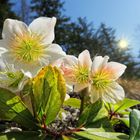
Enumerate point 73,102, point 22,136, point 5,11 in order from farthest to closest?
point 5,11 < point 73,102 < point 22,136

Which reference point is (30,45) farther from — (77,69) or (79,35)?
(79,35)

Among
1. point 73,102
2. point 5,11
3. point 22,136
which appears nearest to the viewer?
point 22,136

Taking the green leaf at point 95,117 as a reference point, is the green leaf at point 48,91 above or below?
above

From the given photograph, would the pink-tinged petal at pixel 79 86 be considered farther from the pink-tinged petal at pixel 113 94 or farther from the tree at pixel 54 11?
the tree at pixel 54 11

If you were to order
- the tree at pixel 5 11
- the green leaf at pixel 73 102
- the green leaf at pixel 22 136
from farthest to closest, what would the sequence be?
the tree at pixel 5 11 < the green leaf at pixel 73 102 < the green leaf at pixel 22 136

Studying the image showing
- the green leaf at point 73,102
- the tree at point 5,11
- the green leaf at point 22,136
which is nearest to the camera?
the green leaf at point 22,136

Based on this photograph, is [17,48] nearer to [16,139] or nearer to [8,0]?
[16,139]

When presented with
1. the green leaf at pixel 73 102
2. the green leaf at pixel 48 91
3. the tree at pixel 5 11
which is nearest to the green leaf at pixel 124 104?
the green leaf at pixel 73 102

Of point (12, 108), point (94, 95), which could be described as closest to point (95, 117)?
point (94, 95)
